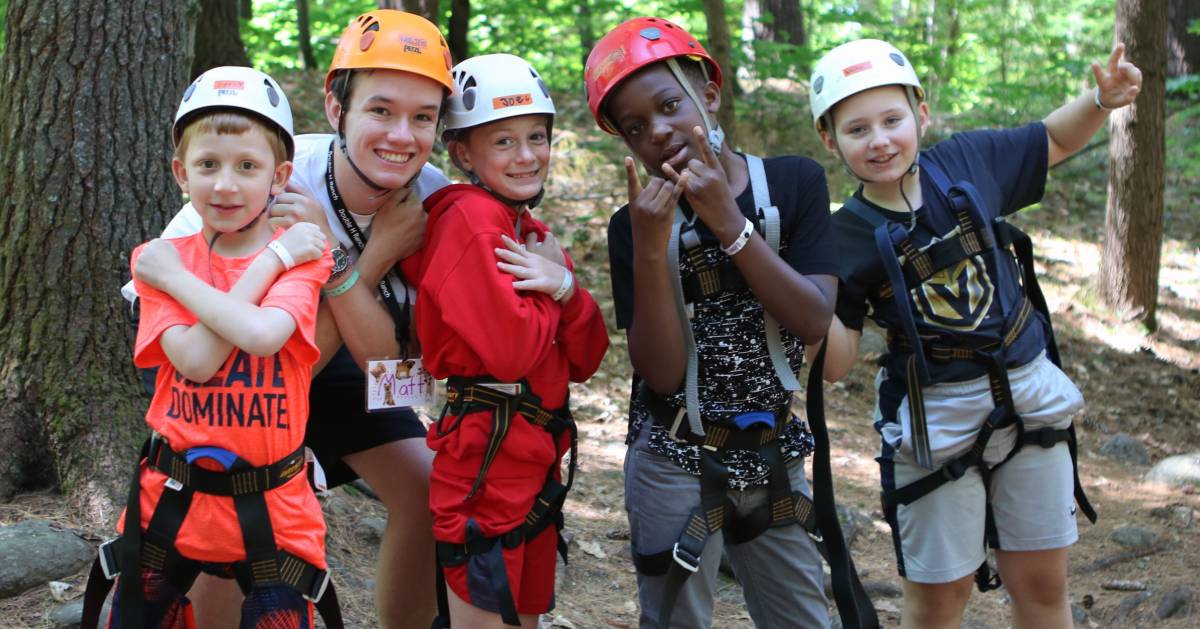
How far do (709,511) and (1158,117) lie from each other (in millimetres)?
7782

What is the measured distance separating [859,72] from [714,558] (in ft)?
5.63

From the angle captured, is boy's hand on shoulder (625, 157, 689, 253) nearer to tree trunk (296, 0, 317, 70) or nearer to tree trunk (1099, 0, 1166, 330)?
tree trunk (1099, 0, 1166, 330)

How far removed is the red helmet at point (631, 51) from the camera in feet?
10.5

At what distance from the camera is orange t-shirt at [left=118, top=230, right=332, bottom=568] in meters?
2.81

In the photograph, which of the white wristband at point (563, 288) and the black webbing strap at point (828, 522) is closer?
the white wristband at point (563, 288)

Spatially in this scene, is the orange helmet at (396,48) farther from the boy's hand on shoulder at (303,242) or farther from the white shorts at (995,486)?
the white shorts at (995,486)

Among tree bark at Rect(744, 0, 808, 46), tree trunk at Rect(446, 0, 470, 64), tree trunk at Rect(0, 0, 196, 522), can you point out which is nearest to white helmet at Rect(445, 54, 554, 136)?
tree trunk at Rect(0, 0, 196, 522)

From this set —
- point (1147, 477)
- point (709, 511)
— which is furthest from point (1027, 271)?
point (1147, 477)

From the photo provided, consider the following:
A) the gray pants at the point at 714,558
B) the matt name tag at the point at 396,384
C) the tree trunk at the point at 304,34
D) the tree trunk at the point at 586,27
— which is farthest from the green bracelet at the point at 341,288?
the tree trunk at the point at 304,34

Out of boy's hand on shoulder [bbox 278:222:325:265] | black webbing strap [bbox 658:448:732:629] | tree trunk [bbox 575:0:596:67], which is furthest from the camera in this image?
tree trunk [bbox 575:0:596:67]

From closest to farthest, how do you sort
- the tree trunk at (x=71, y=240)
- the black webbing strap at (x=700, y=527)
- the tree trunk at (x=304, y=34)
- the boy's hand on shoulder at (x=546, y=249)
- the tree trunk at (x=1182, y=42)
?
1. the black webbing strap at (x=700, y=527)
2. the boy's hand on shoulder at (x=546, y=249)
3. the tree trunk at (x=71, y=240)
4. the tree trunk at (x=304, y=34)
5. the tree trunk at (x=1182, y=42)

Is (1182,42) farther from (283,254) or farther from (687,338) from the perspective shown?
(283,254)

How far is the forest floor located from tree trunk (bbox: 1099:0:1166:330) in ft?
1.04

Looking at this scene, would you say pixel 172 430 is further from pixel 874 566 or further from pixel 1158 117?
pixel 1158 117
